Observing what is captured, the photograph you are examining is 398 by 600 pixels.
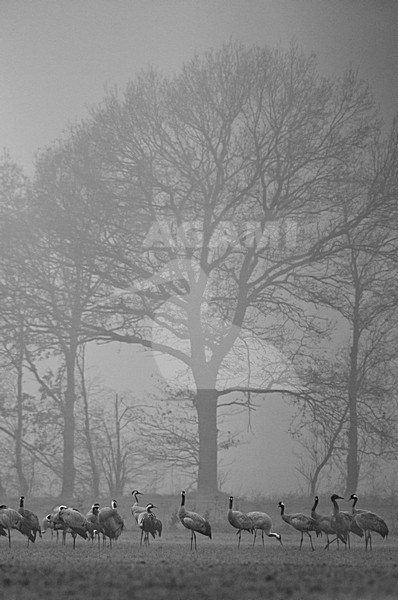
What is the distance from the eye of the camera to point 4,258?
31031 millimetres

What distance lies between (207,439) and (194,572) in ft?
53.1

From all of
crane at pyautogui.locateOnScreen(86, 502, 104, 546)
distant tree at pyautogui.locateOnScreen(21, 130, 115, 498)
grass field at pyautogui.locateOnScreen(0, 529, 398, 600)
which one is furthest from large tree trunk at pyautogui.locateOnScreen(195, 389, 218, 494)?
crane at pyautogui.locateOnScreen(86, 502, 104, 546)

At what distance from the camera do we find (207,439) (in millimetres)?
29359

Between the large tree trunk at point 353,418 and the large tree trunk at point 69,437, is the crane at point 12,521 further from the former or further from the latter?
the large tree trunk at point 353,418

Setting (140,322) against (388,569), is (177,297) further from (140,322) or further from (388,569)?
(388,569)

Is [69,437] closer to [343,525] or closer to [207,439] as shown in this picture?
[207,439]

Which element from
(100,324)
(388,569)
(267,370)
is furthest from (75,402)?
(388,569)

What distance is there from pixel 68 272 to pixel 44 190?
259 cm

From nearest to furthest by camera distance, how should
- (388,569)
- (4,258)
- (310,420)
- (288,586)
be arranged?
(288,586) < (388,569) < (310,420) < (4,258)

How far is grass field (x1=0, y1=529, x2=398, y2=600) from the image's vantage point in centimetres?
1134

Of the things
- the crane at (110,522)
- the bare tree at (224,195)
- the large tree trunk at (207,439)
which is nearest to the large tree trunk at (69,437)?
the bare tree at (224,195)

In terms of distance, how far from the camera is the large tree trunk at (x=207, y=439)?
2903 centimetres

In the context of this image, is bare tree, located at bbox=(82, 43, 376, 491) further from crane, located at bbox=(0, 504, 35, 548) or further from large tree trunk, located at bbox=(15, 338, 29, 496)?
crane, located at bbox=(0, 504, 35, 548)

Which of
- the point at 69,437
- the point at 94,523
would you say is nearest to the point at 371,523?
the point at 94,523
